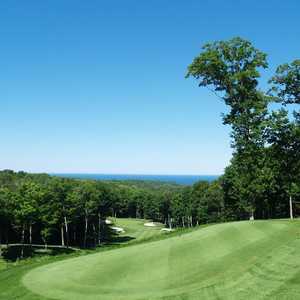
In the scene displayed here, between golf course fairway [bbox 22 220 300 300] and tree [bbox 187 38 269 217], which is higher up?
tree [bbox 187 38 269 217]

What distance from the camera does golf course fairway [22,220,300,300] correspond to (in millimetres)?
14703

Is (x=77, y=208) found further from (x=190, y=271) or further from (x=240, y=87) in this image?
(x=190, y=271)

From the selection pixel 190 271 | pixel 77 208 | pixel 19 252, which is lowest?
pixel 19 252

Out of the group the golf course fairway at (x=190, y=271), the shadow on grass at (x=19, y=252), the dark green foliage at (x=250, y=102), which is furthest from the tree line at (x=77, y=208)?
the golf course fairway at (x=190, y=271)

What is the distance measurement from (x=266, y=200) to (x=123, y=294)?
5666cm

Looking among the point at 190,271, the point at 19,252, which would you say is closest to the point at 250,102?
the point at 190,271

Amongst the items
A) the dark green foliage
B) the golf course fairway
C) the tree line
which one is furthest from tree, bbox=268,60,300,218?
the tree line

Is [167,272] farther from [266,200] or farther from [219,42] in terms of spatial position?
[266,200]

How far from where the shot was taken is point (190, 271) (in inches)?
685

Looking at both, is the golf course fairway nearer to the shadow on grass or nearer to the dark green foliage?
the dark green foliage

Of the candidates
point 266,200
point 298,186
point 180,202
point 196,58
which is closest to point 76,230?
point 180,202

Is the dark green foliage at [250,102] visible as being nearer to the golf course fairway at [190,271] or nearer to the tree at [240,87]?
the tree at [240,87]

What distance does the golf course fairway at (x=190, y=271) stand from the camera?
1470cm

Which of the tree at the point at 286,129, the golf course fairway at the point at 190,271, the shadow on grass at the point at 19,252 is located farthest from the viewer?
the shadow on grass at the point at 19,252
